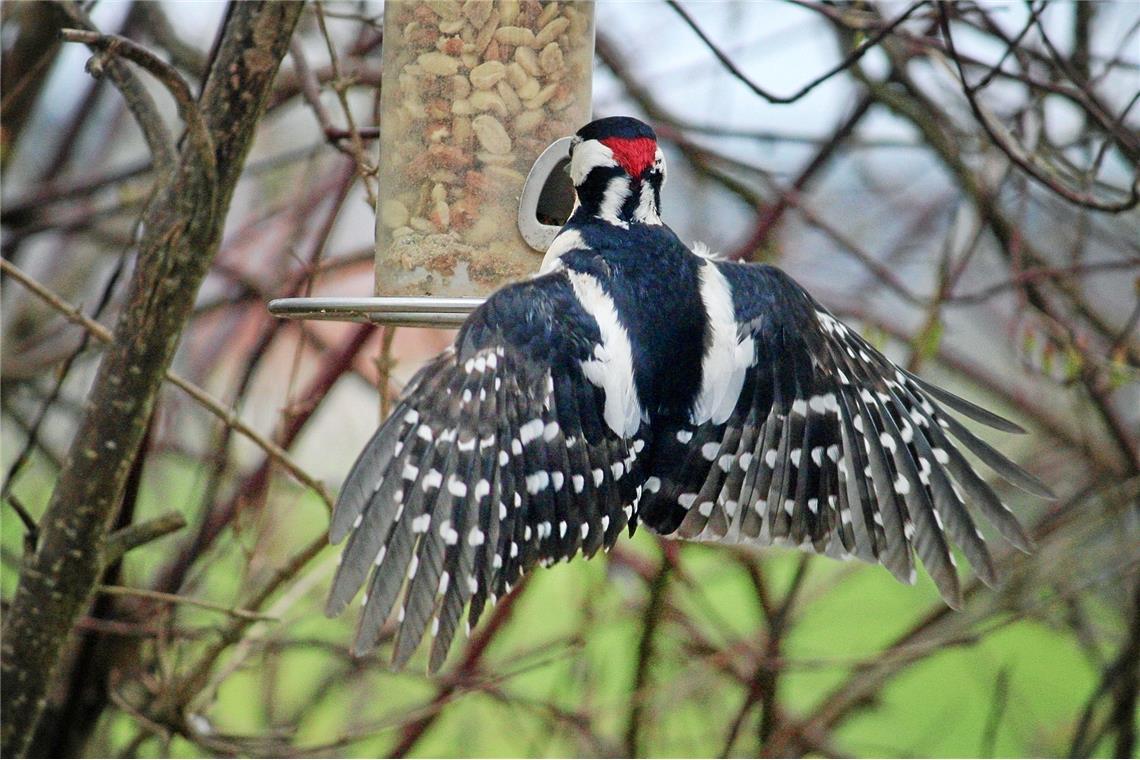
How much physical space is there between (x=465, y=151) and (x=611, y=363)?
0.64 meters

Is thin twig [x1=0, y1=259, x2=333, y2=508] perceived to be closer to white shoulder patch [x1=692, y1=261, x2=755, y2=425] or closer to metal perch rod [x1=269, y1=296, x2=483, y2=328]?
metal perch rod [x1=269, y1=296, x2=483, y2=328]

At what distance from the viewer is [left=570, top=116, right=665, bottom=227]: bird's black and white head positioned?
2.20 meters

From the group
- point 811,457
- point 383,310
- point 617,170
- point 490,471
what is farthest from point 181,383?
point 811,457

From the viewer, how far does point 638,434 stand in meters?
2.05

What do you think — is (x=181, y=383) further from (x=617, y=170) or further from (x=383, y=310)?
(x=617, y=170)

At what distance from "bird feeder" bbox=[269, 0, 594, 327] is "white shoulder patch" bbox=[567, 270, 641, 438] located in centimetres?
38

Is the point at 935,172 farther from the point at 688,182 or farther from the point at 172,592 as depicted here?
the point at 172,592

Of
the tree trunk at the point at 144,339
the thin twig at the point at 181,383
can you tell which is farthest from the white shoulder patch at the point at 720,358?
the tree trunk at the point at 144,339

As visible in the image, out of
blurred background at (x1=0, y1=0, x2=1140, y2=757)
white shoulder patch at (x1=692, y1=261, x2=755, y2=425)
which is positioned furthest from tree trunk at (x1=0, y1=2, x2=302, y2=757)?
white shoulder patch at (x1=692, y1=261, x2=755, y2=425)

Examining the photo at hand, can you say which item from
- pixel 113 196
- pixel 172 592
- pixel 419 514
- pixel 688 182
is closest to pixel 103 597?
pixel 172 592

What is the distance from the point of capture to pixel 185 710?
7.98 ft

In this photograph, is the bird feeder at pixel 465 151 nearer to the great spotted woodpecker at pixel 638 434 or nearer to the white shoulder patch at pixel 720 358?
the great spotted woodpecker at pixel 638 434

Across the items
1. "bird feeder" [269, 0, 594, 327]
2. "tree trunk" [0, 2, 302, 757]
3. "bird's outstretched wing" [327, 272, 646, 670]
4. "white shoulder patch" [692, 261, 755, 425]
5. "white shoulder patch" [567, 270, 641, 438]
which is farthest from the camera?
"bird feeder" [269, 0, 594, 327]

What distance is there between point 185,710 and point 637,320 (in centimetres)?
116
